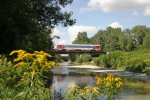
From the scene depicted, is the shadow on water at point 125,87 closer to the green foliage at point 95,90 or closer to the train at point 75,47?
the green foliage at point 95,90

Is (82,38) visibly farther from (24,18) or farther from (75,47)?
(24,18)

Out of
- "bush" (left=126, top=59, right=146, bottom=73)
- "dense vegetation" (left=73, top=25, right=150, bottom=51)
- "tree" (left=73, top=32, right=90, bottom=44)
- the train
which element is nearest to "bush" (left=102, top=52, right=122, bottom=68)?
"bush" (left=126, top=59, right=146, bottom=73)

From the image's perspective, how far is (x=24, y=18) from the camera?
2820 cm

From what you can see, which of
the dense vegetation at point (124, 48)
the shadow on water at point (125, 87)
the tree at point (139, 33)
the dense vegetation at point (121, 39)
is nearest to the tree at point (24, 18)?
the shadow on water at point (125, 87)

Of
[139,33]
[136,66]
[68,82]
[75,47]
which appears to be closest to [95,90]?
[68,82]

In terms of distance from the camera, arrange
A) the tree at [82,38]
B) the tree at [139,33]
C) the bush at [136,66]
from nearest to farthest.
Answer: the bush at [136,66]
the tree at [139,33]
the tree at [82,38]

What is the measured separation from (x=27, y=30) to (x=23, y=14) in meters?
1.34

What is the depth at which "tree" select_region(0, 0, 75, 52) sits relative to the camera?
24.8 m

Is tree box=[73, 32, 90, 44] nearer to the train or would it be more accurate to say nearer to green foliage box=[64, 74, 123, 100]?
the train

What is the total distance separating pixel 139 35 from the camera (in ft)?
541

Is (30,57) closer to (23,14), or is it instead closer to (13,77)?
(13,77)

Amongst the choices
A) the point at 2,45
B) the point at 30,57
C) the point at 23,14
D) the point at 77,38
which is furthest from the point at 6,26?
the point at 77,38

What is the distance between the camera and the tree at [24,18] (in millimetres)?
24839

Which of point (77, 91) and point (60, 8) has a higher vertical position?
point (60, 8)
